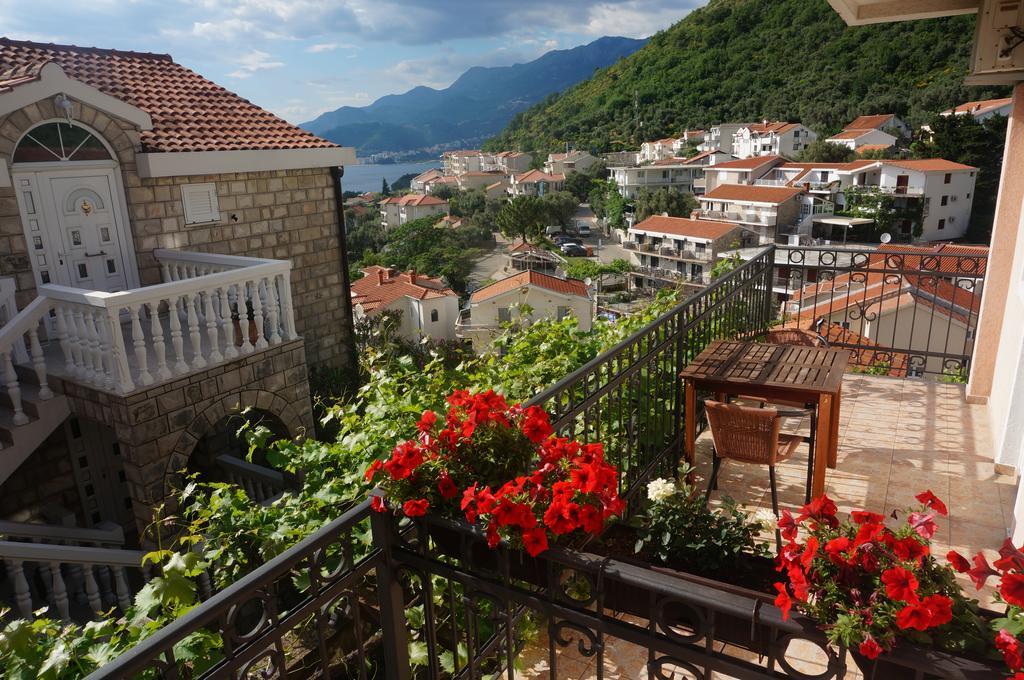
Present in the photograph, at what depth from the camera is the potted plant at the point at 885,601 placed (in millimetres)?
1244

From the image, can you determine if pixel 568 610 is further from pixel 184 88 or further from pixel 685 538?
pixel 184 88

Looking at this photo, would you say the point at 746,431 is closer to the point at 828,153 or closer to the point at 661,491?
the point at 661,491

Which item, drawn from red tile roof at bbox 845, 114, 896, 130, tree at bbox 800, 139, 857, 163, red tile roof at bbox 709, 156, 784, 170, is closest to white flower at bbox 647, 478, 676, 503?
red tile roof at bbox 709, 156, 784, 170

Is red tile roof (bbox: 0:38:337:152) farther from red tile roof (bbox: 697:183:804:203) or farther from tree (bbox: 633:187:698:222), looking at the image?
tree (bbox: 633:187:698:222)

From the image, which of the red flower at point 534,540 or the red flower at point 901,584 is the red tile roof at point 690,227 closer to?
the red flower at point 534,540

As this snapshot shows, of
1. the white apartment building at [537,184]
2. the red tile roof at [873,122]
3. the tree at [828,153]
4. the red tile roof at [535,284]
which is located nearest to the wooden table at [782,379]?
the red tile roof at [535,284]

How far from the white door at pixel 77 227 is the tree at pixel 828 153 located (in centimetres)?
6100

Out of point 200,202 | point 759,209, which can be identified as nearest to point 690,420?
point 200,202

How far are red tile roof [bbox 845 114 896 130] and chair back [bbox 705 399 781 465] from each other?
64466 mm

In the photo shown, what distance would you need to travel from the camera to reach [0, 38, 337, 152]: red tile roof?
322 inches

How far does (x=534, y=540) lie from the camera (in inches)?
64.3

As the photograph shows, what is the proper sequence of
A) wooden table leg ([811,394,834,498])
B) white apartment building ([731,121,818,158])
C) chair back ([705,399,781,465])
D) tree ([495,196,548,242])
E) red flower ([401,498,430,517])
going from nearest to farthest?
red flower ([401,498,430,517]) → chair back ([705,399,781,465]) → wooden table leg ([811,394,834,498]) → white apartment building ([731,121,818,158]) → tree ([495,196,548,242])

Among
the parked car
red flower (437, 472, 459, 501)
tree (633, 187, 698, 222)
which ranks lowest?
the parked car

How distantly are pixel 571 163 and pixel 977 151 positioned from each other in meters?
48.1
